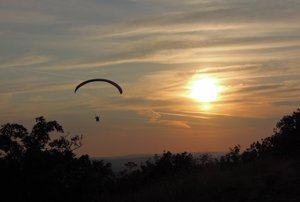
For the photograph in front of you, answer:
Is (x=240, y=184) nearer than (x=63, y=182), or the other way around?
(x=63, y=182)

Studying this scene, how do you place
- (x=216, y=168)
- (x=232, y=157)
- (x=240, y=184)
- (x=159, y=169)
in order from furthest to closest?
(x=232, y=157), (x=159, y=169), (x=216, y=168), (x=240, y=184)

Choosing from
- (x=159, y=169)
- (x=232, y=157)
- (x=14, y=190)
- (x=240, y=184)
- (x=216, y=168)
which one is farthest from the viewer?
(x=232, y=157)

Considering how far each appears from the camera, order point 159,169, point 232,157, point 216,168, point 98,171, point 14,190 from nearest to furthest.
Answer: point 14,190
point 98,171
point 216,168
point 159,169
point 232,157

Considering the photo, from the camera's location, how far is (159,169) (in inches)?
1219

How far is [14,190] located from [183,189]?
22.7 ft

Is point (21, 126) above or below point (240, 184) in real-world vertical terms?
above

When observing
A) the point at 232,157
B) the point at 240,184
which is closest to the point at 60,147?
the point at 240,184

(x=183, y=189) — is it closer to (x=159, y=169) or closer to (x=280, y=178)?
(x=280, y=178)

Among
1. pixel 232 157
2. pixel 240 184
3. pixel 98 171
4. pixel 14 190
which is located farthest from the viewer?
pixel 232 157

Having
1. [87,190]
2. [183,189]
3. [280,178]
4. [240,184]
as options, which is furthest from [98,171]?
[280,178]

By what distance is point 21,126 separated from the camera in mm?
20172

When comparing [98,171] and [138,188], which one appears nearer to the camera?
[98,171]

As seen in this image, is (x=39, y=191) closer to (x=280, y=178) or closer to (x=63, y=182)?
(x=63, y=182)

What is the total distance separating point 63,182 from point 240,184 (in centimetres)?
713
